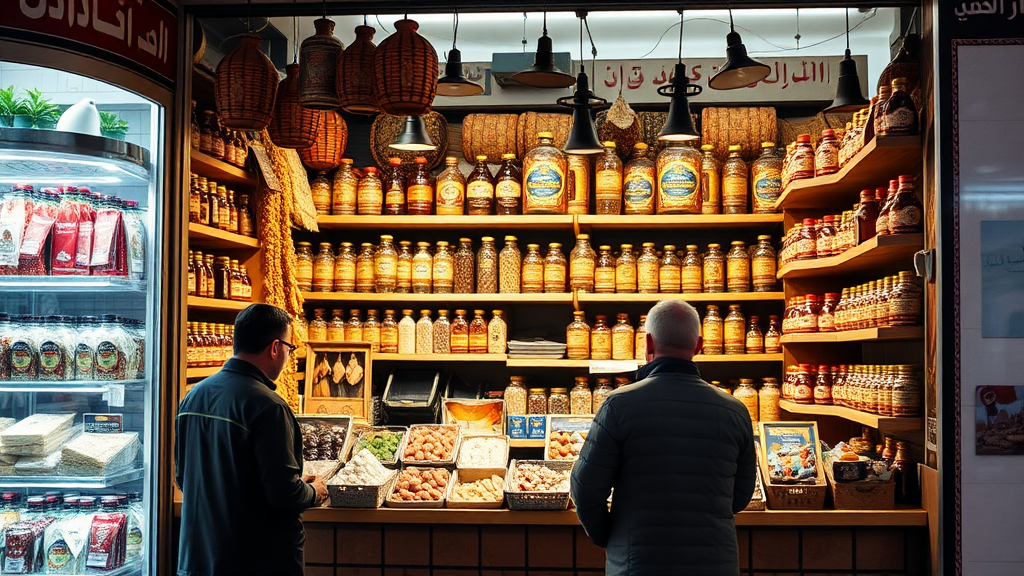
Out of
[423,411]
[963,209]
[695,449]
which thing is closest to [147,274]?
[423,411]

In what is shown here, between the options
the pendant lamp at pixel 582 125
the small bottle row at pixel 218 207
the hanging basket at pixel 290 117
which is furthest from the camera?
the pendant lamp at pixel 582 125

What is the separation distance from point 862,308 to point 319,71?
2506 millimetres

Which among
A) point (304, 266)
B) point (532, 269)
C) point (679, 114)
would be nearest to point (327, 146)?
point (304, 266)

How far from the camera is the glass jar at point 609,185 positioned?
17.9 ft

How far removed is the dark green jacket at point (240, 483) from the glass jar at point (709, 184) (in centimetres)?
332

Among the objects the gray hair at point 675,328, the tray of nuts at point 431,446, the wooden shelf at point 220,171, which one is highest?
the wooden shelf at point 220,171

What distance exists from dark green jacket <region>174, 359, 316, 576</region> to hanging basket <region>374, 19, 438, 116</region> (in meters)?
1.19

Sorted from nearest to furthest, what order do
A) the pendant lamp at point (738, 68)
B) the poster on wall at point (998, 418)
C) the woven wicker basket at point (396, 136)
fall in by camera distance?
the poster on wall at point (998, 418) < the pendant lamp at point (738, 68) < the woven wicker basket at point (396, 136)

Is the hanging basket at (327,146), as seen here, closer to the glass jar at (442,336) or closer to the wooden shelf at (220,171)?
the wooden shelf at (220,171)

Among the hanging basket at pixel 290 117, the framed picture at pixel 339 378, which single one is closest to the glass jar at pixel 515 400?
the framed picture at pixel 339 378

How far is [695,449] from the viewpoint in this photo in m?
2.55

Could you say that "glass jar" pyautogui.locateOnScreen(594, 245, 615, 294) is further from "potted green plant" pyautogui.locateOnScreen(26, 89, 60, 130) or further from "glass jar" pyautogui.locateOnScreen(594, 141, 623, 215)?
"potted green plant" pyautogui.locateOnScreen(26, 89, 60, 130)

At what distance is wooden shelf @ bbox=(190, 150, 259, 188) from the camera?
425 centimetres

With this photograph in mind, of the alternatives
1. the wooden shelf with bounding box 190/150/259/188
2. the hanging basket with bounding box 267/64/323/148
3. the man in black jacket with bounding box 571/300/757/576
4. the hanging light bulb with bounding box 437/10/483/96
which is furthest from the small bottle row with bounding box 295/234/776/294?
the man in black jacket with bounding box 571/300/757/576
